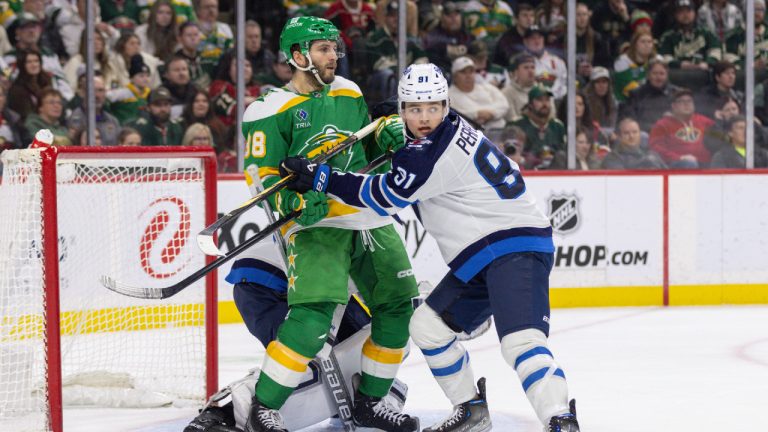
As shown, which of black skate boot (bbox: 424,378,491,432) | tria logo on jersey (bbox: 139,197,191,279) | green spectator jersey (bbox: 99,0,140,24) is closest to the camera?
black skate boot (bbox: 424,378,491,432)

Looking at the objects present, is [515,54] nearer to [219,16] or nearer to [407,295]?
[219,16]

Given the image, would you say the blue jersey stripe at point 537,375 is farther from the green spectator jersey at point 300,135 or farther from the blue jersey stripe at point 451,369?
the green spectator jersey at point 300,135

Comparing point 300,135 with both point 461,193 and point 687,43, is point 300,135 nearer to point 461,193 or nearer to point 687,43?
point 461,193

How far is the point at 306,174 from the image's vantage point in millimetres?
3045

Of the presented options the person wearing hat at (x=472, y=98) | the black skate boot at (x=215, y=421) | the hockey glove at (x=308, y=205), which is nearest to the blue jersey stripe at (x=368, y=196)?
the hockey glove at (x=308, y=205)

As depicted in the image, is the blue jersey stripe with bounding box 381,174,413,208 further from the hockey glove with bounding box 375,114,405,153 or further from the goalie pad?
the goalie pad

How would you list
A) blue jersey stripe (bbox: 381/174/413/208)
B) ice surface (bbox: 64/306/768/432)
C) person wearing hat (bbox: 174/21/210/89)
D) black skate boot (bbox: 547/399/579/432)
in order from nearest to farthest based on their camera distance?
1. black skate boot (bbox: 547/399/579/432)
2. blue jersey stripe (bbox: 381/174/413/208)
3. ice surface (bbox: 64/306/768/432)
4. person wearing hat (bbox: 174/21/210/89)

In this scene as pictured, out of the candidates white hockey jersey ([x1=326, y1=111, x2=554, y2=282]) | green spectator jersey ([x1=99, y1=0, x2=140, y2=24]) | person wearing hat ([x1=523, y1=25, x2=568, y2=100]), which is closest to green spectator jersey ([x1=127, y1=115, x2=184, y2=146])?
green spectator jersey ([x1=99, y1=0, x2=140, y2=24])

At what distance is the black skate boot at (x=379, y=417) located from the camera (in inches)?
131

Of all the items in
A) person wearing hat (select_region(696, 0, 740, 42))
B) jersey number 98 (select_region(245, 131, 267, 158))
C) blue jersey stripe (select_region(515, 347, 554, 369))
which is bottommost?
blue jersey stripe (select_region(515, 347, 554, 369))

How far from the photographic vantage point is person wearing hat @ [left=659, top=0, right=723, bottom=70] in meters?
6.84

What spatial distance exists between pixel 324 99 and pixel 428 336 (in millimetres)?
693

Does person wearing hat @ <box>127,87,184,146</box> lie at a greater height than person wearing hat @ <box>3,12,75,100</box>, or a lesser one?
lesser

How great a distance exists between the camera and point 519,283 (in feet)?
9.78
